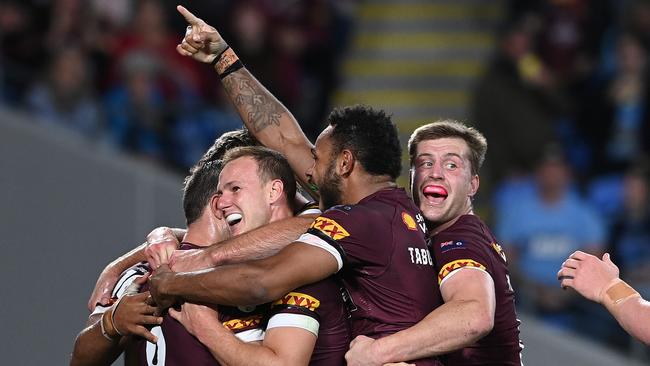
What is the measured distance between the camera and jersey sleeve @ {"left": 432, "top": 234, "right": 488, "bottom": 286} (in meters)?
4.92

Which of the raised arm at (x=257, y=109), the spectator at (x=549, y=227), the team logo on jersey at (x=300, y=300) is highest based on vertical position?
the spectator at (x=549, y=227)

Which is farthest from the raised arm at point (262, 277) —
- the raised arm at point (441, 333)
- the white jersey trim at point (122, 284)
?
the white jersey trim at point (122, 284)

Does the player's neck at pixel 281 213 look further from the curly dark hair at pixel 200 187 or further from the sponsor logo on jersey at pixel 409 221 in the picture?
the sponsor logo on jersey at pixel 409 221

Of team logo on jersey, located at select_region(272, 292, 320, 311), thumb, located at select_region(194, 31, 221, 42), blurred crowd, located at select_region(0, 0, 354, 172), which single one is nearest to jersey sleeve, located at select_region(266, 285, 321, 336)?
team logo on jersey, located at select_region(272, 292, 320, 311)

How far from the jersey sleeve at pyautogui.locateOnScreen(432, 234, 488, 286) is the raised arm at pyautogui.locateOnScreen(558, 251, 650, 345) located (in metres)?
0.31

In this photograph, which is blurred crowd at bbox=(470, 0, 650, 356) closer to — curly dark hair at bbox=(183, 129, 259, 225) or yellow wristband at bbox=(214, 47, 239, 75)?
yellow wristband at bbox=(214, 47, 239, 75)

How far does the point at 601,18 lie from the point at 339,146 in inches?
285

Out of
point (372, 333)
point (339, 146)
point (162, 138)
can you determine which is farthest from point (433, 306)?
point (162, 138)

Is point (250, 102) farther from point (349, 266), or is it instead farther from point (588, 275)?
point (588, 275)

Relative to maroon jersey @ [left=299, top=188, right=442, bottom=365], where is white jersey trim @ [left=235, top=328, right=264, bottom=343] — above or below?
below

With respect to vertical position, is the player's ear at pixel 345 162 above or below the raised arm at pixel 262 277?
above

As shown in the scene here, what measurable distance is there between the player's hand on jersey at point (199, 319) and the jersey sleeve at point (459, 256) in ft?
2.75

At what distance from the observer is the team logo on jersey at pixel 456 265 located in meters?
4.92

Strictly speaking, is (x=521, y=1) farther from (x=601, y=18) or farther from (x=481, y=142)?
(x=481, y=142)
